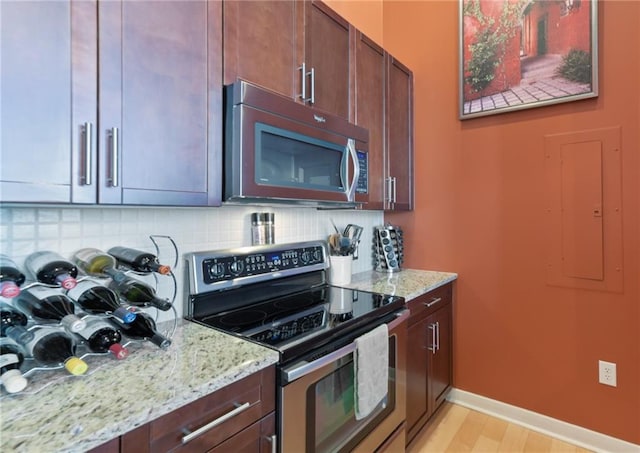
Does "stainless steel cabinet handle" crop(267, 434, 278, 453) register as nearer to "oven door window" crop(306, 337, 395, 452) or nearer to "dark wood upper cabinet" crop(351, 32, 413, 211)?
"oven door window" crop(306, 337, 395, 452)

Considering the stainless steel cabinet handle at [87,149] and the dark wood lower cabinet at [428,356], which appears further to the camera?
the dark wood lower cabinet at [428,356]

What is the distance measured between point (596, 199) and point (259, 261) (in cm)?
181

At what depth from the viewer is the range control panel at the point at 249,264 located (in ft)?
4.56

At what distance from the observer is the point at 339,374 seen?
1297 millimetres

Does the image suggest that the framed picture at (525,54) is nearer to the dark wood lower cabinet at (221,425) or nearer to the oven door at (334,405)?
the oven door at (334,405)

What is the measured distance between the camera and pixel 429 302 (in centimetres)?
203

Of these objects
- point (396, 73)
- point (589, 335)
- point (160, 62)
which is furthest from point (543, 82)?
point (160, 62)

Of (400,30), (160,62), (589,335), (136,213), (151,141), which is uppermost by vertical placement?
(400,30)

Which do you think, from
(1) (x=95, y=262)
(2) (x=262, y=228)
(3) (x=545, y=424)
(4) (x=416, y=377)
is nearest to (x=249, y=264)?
(2) (x=262, y=228)

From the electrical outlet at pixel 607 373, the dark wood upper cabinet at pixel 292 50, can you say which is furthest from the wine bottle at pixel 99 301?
the electrical outlet at pixel 607 373

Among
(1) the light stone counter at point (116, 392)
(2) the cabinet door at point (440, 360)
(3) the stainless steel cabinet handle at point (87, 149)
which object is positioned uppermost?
(3) the stainless steel cabinet handle at point (87, 149)

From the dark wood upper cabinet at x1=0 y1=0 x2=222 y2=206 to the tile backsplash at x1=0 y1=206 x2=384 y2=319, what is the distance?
288mm

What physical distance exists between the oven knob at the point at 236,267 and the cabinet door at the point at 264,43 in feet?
2.36

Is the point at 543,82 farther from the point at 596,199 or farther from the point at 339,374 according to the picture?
the point at 339,374
